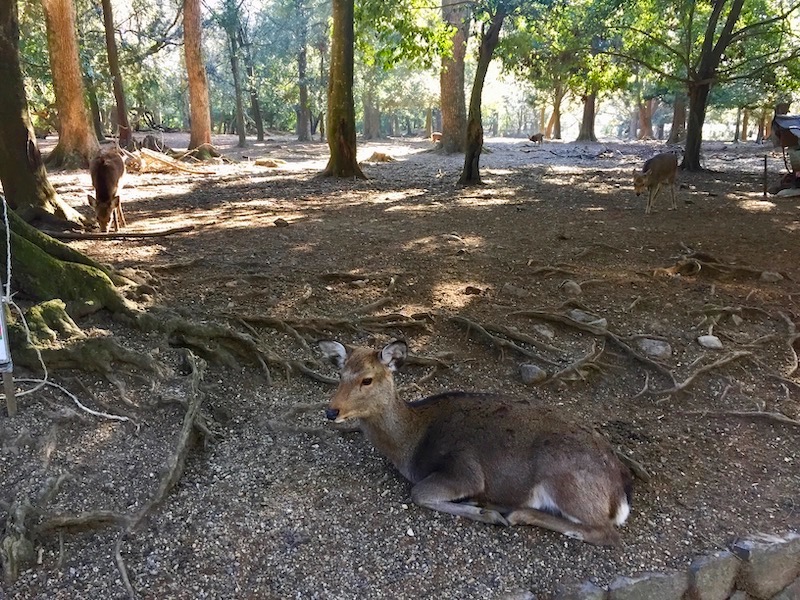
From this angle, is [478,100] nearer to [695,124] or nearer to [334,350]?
[695,124]

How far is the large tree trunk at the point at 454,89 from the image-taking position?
73.2 ft

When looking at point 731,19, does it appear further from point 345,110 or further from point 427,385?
point 427,385

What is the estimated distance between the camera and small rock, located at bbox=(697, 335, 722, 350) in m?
5.28

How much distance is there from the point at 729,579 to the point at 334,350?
2.22 m

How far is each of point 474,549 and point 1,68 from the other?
22.7 feet

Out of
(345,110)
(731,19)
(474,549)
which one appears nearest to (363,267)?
(474,549)

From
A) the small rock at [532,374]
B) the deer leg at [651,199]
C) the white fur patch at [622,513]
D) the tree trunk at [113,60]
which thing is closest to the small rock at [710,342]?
the small rock at [532,374]

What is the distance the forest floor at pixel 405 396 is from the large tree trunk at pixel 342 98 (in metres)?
5.29

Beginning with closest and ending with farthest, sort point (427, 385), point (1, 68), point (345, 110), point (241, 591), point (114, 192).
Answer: point (241, 591), point (427, 385), point (1, 68), point (114, 192), point (345, 110)

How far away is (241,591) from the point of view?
8.91ft

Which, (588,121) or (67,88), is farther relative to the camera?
(588,121)

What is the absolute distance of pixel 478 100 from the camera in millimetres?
12695

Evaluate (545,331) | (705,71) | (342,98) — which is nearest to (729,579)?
(545,331)

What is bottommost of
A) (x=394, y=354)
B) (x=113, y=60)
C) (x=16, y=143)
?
(x=394, y=354)
